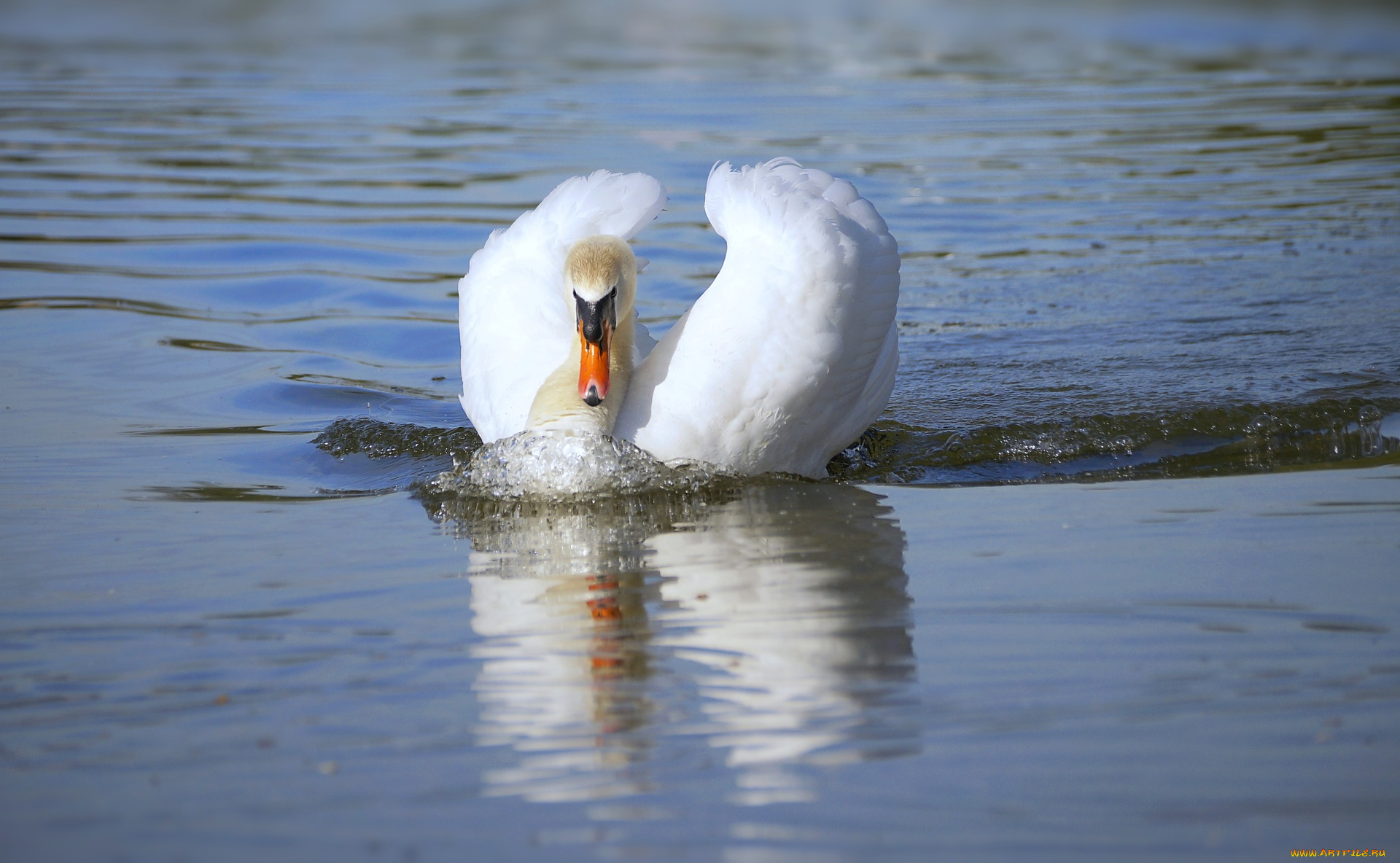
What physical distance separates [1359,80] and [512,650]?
17.8m

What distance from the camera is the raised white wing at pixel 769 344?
5.58 metres

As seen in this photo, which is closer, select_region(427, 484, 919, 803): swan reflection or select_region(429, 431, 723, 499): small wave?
select_region(427, 484, 919, 803): swan reflection

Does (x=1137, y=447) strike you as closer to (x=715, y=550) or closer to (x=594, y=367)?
(x=715, y=550)

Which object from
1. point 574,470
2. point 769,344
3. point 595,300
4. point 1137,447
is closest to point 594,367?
point 595,300

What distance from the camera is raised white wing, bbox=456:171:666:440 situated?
608 cm

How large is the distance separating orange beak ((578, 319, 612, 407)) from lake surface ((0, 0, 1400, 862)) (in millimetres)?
436

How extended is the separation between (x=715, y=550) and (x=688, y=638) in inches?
35.0

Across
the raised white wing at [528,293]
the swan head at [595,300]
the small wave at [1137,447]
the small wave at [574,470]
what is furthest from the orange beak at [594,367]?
the small wave at [1137,447]

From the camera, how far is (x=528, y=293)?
20.9 feet

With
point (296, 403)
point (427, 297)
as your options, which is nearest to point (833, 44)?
point (427, 297)

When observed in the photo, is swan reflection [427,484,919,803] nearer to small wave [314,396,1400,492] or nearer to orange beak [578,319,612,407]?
small wave [314,396,1400,492]

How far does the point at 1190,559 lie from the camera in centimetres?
464

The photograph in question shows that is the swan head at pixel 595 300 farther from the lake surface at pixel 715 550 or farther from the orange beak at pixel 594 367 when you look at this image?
the lake surface at pixel 715 550

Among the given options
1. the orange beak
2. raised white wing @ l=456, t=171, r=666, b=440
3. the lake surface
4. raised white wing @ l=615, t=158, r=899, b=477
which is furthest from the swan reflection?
raised white wing @ l=456, t=171, r=666, b=440
